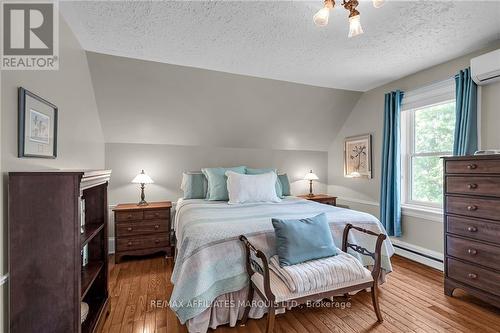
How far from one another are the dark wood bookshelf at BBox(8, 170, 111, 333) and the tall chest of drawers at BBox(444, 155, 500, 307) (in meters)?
2.86

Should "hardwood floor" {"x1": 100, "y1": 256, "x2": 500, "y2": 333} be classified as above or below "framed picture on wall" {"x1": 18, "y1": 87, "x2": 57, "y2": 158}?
below

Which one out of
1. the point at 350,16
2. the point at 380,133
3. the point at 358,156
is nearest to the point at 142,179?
the point at 350,16

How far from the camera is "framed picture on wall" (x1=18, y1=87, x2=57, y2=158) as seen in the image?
1289mm

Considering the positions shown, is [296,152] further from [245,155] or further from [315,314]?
[315,314]

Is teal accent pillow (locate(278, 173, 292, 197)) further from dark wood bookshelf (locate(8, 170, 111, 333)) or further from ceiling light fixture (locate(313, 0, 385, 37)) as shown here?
dark wood bookshelf (locate(8, 170, 111, 333))

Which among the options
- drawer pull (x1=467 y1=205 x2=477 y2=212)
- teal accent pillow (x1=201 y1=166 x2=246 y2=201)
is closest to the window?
drawer pull (x1=467 y1=205 x2=477 y2=212)

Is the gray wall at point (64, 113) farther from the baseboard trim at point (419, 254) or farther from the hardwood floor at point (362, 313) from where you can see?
the baseboard trim at point (419, 254)

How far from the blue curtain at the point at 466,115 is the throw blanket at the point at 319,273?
1.79 metres

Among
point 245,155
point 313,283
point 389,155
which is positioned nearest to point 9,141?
point 313,283

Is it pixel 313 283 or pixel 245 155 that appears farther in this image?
pixel 245 155

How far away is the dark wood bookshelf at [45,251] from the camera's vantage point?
1170mm

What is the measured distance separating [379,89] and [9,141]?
401 cm

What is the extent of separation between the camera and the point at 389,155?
315cm

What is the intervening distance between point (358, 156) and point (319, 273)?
2723mm
